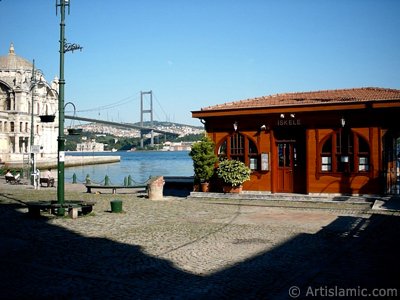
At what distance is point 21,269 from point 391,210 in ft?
36.0

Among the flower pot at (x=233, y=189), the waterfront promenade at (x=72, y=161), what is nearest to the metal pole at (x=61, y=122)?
the flower pot at (x=233, y=189)

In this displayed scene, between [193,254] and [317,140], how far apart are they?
1031 cm

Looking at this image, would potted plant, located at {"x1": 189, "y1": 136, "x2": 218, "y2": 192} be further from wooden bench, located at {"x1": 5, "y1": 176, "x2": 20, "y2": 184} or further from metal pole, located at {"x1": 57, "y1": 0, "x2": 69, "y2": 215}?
wooden bench, located at {"x1": 5, "y1": 176, "x2": 20, "y2": 184}

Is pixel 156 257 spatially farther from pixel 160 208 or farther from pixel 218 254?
pixel 160 208

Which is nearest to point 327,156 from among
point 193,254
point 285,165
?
point 285,165

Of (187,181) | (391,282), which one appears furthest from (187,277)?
(187,181)

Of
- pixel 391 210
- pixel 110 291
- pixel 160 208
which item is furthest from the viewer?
pixel 160 208

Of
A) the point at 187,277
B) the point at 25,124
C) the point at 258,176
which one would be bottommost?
the point at 187,277

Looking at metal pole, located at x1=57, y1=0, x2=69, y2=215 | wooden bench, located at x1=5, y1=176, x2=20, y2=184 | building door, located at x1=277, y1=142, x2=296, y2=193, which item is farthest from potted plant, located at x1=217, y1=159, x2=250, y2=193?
wooden bench, located at x1=5, y1=176, x2=20, y2=184

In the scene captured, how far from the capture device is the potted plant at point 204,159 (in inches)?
721

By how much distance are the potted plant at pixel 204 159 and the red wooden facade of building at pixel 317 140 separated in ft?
2.23

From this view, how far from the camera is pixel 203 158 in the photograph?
18.3 meters

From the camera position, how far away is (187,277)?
21.6ft

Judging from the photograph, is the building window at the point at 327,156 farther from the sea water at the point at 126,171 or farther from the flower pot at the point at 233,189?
the sea water at the point at 126,171
